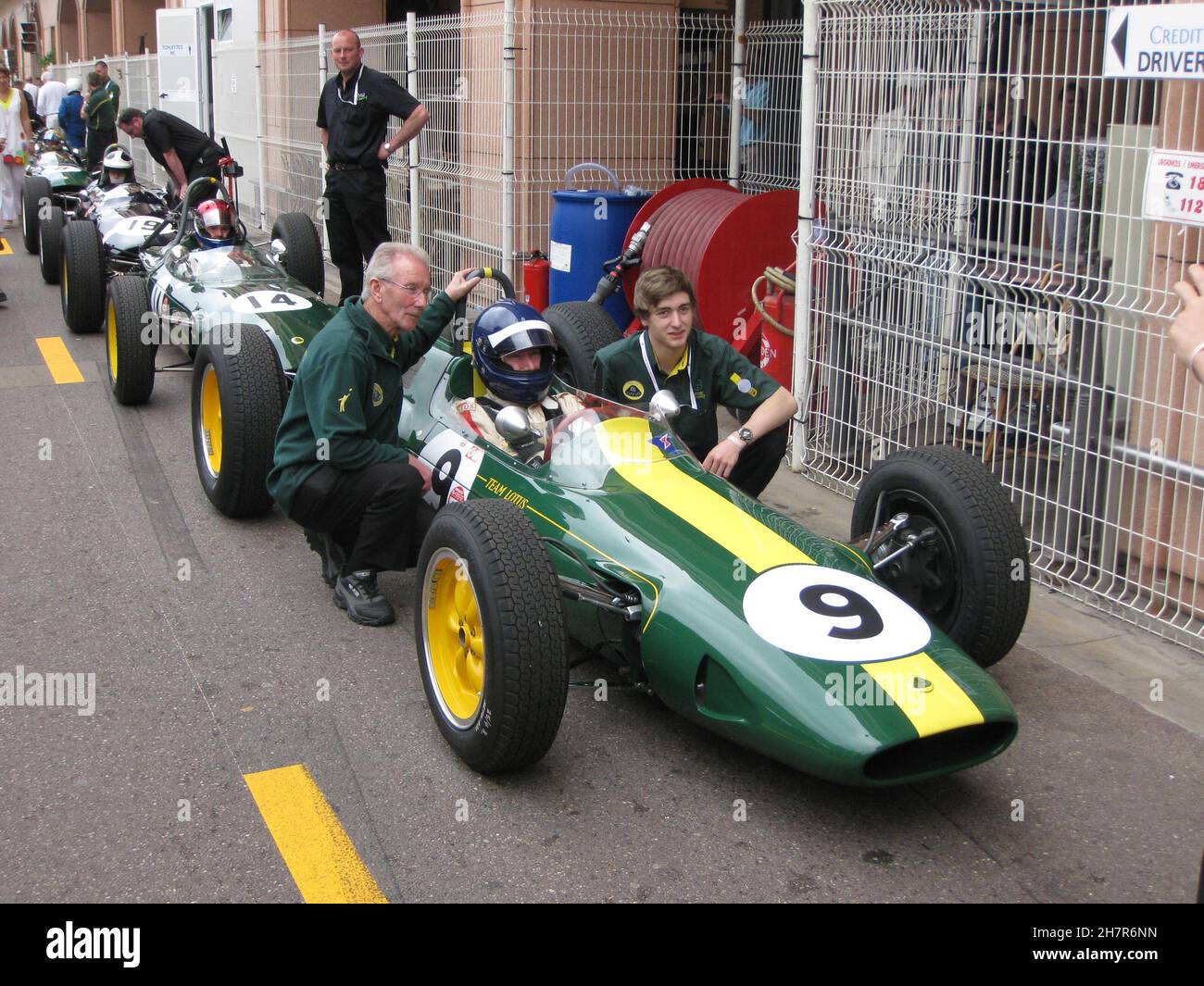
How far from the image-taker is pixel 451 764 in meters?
3.94

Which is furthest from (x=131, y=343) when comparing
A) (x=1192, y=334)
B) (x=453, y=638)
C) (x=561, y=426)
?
(x=1192, y=334)

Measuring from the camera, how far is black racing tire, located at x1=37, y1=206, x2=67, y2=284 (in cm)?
1141

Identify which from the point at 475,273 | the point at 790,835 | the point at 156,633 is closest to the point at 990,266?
the point at 475,273

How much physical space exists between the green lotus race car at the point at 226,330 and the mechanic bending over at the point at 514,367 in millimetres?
1291

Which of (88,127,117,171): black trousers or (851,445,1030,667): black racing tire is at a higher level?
(88,127,117,171): black trousers

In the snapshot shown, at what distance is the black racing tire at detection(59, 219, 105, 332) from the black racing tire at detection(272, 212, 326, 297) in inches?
51.3

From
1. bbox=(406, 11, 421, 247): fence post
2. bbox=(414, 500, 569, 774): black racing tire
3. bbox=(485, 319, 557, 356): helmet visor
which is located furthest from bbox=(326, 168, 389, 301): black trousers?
bbox=(414, 500, 569, 774): black racing tire

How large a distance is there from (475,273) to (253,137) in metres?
9.92

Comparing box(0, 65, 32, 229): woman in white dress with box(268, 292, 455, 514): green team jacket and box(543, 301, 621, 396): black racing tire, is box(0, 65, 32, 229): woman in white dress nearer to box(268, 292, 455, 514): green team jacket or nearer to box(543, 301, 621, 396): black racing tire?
box(543, 301, 621, 396): black racing tire

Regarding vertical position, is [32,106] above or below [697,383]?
above

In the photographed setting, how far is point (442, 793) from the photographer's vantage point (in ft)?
12.4

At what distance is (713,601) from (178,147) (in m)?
8.27

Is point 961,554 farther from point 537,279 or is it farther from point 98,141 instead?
point 98,141
